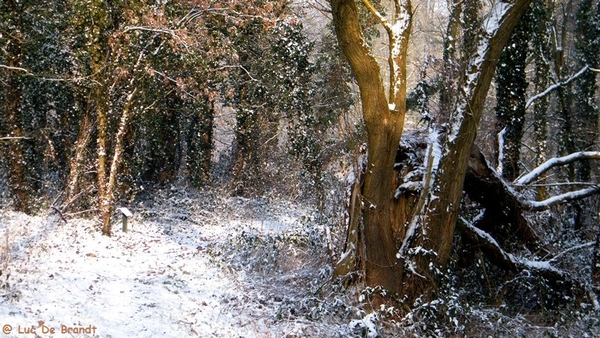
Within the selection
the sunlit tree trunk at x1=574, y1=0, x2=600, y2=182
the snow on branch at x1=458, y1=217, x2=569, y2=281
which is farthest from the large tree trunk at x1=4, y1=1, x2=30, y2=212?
the sunlit tree trunk at x1=574, y1=0, x2=600, y2=182

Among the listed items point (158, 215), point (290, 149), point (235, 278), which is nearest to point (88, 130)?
point (158, 215)

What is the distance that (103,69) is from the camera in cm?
1041

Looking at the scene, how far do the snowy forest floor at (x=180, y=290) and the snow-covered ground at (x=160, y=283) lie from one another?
0.06 ft

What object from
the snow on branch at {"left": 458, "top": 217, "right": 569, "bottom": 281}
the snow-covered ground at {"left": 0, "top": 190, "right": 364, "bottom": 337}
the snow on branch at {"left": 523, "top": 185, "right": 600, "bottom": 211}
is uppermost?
the snow on branch at {"left": 523, "top": 185, "right": 600, "bottom": 211}

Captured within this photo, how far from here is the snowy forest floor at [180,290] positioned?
597cm

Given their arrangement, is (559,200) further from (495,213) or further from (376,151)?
(376,151)

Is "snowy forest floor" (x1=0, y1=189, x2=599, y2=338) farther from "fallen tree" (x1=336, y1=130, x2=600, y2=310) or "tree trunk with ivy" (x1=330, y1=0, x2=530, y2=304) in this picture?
"fallen tree" (x1=336, y1=130, x2=600, y2=310)

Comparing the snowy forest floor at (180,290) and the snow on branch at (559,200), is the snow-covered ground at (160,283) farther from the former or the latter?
the snow on branch at (559,200)

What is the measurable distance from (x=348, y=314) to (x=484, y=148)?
240 inches

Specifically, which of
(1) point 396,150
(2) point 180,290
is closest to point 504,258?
(1) point 396,150

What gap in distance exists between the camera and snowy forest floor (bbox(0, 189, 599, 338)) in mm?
5973

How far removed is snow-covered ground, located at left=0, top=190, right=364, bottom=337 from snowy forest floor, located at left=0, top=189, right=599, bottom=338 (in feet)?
0.06

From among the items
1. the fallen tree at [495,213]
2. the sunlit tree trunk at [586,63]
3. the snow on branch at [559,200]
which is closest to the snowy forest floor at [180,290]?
the fallen tree at [495,213]

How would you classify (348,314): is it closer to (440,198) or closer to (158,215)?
(440,198)
